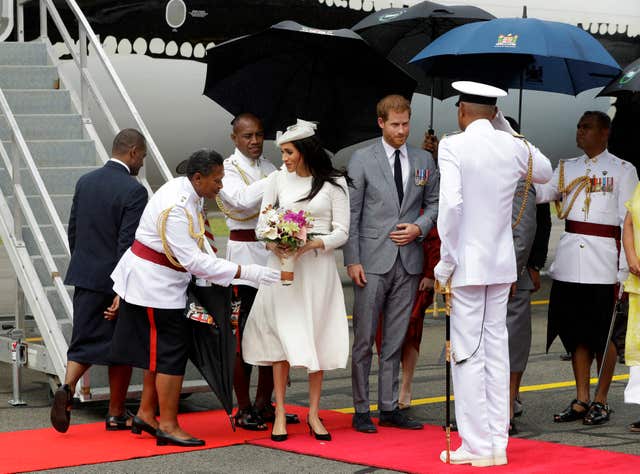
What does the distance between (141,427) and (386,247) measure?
171cm

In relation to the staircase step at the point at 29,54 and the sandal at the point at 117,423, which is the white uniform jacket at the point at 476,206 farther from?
the staircase step at the point at 29,54

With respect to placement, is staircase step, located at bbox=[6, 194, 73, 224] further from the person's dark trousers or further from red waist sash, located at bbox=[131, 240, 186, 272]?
red waist sash, located at bbox=[131, 240, 186, 272]

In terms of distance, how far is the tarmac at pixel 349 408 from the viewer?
19.9ft

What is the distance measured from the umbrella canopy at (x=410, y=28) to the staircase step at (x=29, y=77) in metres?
2.39

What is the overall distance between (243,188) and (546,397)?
257 centimetres

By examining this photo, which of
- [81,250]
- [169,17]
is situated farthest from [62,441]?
[169,17]

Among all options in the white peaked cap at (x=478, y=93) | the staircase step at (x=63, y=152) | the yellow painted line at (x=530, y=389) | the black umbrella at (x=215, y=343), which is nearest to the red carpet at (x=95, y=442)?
the black umbrella at (x=215, y=343)

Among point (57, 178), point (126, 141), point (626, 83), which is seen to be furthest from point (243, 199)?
point (626, 83)

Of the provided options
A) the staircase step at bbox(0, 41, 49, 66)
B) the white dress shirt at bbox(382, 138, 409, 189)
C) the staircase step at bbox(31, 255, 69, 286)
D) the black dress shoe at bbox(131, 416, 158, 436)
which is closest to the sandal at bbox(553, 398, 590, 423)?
the white dress shirt at bbox(382, 138, 409, 189)

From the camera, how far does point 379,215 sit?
6945mm

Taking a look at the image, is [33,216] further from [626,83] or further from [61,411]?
[626,83]

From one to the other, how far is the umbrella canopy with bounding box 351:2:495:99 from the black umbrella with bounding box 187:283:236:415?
278cm

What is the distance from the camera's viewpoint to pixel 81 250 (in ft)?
22.8

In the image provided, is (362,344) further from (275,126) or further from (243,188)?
(275,126)
